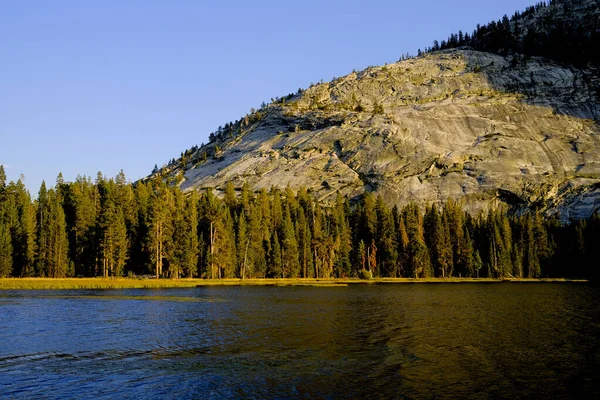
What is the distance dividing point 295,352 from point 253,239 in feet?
325

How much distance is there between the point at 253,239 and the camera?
5271 inches

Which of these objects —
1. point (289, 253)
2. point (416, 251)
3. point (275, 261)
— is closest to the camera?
point (275, 261)

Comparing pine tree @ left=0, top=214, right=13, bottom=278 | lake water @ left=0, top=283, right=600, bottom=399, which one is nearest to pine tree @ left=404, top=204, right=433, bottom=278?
lake water @ left=0, top=283, right=600, bottom=399

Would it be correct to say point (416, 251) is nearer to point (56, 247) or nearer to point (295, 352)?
point (56, 247)

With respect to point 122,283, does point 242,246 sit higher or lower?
higher

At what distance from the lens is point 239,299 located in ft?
245

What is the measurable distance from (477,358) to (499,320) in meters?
20.1

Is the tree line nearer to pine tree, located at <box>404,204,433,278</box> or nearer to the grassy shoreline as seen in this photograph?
pine tree, located at <box>404,204,433,278</box>

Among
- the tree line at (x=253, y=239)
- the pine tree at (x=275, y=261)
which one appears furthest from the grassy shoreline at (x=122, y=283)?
the pine tree at (x=275, y=261)

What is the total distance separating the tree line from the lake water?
62.9 metres

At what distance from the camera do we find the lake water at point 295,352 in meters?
26.4

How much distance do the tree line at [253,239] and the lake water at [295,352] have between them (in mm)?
62868

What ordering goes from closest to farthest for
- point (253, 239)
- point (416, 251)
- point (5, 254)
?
point (5, 254) → point (253, 239) → point (416, 251)

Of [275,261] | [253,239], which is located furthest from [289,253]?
[253,239]
